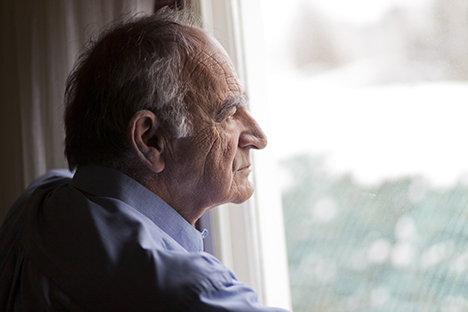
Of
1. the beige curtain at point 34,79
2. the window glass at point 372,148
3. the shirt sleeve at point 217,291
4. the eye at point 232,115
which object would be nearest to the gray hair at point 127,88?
the eye at point 232,115

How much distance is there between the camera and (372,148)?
44.5 inches

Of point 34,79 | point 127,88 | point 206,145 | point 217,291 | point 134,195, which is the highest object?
point 34,79

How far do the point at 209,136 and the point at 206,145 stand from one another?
24 millimetres

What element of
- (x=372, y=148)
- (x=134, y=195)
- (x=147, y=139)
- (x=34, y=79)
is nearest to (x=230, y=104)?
(x=147, y=139)

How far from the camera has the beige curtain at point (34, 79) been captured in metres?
1.65

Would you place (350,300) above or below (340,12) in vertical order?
below

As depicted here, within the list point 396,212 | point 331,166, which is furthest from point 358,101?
point 396,212

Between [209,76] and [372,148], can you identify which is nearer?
[209,76]

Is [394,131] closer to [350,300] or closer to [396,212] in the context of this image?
[396,212]

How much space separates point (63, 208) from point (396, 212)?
885 millimetres

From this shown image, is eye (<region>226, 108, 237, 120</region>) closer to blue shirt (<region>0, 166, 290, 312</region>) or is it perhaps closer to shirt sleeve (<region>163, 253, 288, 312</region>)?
blue shirt (<region>0, 166, 290, 312</region>)

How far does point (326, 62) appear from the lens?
1196mm

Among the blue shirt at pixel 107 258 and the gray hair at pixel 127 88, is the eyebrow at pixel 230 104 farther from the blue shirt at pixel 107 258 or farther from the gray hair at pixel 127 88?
the blue shirt at pixel 107 258

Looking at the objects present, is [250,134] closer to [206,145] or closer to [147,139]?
[206,145]
